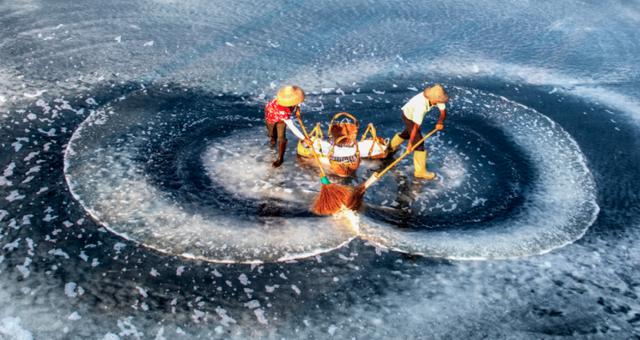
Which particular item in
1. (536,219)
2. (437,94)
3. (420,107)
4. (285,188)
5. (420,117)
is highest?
(437,94)

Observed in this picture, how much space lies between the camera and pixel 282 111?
19.5 feet

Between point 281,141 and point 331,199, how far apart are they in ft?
3.37

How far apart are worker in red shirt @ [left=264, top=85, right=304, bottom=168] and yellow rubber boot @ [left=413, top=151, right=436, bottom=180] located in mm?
1371

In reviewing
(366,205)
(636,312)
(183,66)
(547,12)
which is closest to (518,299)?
(636,312)

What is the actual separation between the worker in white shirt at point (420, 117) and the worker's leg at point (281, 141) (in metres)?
1.36

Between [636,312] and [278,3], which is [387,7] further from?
[636,312]

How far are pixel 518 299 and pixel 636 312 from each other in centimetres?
106

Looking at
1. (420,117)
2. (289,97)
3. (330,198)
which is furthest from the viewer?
(420,117)

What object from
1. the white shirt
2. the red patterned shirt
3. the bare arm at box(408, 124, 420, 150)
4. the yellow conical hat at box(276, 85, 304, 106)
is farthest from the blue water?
the yellow conical hat at box(276, 85, 304, 106)

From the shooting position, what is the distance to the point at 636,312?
15.8 ft

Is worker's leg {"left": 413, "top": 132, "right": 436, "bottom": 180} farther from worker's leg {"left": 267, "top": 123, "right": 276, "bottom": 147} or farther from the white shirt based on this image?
worker's leg {"left": 267, "top": 123, "right": 276, "bottom": 147}

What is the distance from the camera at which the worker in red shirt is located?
18.9 feet

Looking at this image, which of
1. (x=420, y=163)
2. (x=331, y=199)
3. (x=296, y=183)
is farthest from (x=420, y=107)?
(x=296, y=183)

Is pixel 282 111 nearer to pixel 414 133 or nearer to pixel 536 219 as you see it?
pixel 414 133
